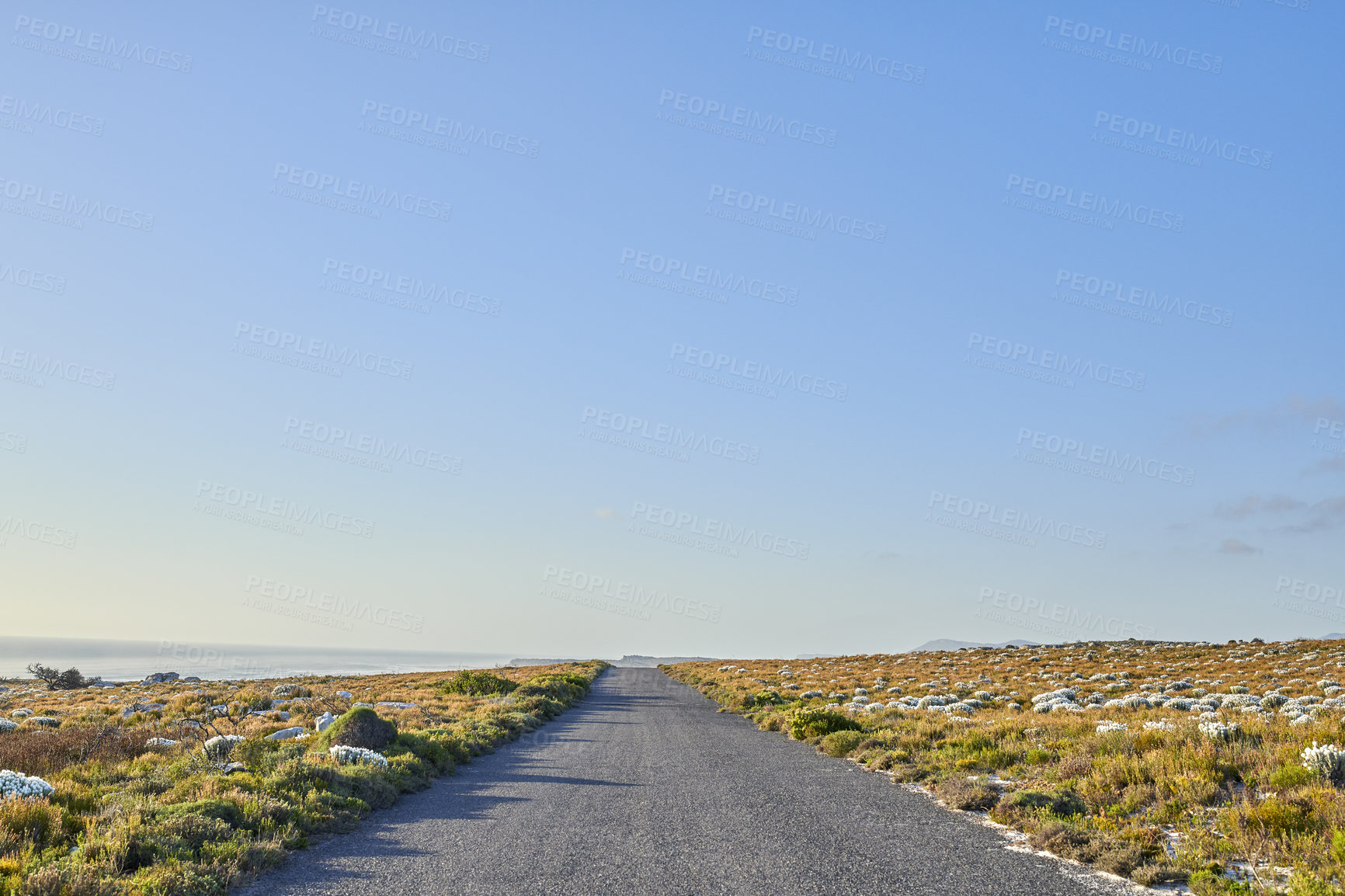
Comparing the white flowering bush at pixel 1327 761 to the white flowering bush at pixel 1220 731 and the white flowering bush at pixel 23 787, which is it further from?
the white flowering bush at pixel 23 787

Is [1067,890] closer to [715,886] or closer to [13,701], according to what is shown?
[715,886]

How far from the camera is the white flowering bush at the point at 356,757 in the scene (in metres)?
14.5

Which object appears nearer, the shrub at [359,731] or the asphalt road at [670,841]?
the asphalt road at [670,841]

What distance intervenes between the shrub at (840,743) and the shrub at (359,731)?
10467 millimetres

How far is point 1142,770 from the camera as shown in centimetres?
1127

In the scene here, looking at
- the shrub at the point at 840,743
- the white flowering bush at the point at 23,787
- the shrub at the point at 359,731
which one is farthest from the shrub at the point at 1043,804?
the white flowering bush at the point at 23,787

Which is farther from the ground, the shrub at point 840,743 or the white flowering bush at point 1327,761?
the white flowering bush at point 1327,761

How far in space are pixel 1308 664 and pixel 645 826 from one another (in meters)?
50.4

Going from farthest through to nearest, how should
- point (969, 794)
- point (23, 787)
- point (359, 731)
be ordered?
point (359, 731) < point (969, 794) < point (23, 787)

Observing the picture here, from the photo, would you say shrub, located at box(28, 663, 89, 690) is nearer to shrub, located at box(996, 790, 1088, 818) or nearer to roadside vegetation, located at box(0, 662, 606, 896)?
roadside vegetation, located at box(0, 662, 606, 896)

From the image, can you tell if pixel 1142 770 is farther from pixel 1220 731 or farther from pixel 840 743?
pixel 840 743

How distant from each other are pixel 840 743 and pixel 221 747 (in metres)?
13.7

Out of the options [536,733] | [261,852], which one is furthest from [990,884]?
[536,733]

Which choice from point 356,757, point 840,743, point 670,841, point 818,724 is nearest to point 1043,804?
point 670,841
